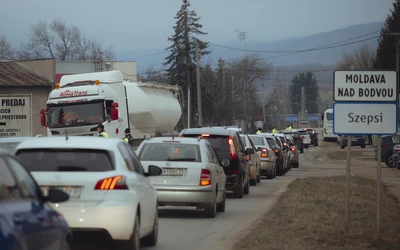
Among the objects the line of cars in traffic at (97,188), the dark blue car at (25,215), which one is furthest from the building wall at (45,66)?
the dark blue car at (25,215)

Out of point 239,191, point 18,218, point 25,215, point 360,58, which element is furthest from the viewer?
point 360,58

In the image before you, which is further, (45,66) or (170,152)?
(45,66)

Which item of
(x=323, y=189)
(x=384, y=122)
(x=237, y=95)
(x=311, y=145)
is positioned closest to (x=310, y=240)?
(x=384, y=122)

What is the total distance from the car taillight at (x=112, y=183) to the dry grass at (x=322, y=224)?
246cm

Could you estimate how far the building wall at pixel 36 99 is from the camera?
4562 cm

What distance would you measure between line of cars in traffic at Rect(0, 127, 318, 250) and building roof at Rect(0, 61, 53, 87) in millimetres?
30429

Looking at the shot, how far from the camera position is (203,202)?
15.7 m

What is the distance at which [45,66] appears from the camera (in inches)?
2047

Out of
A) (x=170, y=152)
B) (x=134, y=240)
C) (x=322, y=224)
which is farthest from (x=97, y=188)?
(x=170, y=152)

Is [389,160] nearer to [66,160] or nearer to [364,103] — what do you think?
[364,103]

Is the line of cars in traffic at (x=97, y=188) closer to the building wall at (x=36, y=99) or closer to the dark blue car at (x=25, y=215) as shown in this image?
the dark blue car at (x=25, y=215)

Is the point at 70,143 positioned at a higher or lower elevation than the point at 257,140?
higher

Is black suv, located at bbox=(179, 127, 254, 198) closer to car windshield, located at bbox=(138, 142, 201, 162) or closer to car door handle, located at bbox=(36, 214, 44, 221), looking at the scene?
car windshield, located at bbox=(138, 142, 201, 162)

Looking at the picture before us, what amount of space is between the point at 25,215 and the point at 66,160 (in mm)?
3368
